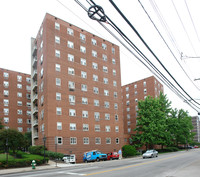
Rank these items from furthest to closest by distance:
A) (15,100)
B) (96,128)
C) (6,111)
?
(15,100) → (6,111) → (96,128)

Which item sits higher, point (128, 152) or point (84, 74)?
point (84, 74)

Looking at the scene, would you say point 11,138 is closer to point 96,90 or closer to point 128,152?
point 96,90

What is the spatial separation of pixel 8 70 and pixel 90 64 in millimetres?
34153

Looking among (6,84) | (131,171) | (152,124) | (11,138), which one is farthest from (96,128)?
(6,84)

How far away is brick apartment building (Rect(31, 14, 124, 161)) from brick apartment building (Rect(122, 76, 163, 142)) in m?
28.9

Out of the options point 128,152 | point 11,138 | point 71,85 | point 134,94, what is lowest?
point 128,152

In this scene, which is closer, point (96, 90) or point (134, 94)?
point (96, 90)

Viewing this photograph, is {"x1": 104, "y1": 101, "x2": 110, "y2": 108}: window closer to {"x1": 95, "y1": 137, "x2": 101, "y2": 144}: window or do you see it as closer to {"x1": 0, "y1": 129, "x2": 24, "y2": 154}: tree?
{"x1": 95, "y1": 137, "x2": 101, "y2": 144}: window

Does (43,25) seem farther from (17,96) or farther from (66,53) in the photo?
(17,96)

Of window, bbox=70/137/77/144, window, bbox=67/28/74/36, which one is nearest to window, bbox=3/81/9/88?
window, bbox=67/28/74/36

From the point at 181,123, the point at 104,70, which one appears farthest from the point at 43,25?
the point at 181,123

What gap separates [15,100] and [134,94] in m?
42.0

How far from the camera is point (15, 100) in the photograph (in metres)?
71.6

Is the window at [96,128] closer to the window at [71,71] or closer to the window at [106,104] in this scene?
the window at [106,104]
